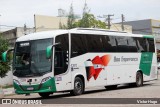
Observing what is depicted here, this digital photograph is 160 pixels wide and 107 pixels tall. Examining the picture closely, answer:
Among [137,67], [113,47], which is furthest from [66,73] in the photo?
[137,67]

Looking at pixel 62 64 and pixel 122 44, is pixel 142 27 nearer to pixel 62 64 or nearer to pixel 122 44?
pixel 122 44

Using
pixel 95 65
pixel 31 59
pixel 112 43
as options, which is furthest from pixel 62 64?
pixel 112 43

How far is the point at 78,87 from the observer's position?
2211 cm

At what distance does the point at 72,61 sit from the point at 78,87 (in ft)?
4.74

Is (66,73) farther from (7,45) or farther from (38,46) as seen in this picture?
(7,45)

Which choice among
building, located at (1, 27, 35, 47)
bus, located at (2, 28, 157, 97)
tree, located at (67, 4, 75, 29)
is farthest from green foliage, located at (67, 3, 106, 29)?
bus, located at (2, 28, 157, 97)

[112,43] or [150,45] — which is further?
[150,45]

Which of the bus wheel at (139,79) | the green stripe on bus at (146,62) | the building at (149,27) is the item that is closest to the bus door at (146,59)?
the green stripe on bus at (146,62)

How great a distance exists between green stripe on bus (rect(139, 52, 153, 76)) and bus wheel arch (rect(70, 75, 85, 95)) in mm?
6627

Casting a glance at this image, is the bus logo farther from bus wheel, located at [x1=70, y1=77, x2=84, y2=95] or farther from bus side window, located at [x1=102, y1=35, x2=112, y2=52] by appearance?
bus wheel, located at [x1=70, y1=77, x2=84, y2=95]

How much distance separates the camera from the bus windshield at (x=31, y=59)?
20.5 meters

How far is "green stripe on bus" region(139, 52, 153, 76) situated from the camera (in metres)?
28.2

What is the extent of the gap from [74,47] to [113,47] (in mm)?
4196

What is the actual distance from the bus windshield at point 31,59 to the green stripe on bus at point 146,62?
9.17m
